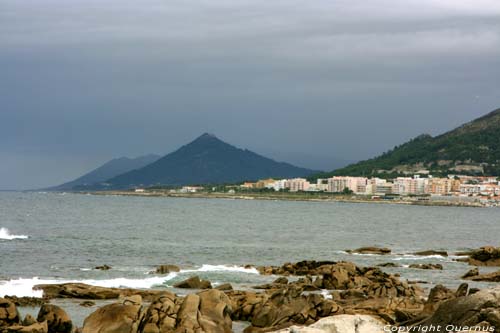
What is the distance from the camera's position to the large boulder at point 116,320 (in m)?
24.7

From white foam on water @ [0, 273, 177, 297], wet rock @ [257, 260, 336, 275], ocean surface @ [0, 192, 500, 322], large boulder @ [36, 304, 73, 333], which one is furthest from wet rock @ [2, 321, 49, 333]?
wet rock @ [257, 260, 336, 275]

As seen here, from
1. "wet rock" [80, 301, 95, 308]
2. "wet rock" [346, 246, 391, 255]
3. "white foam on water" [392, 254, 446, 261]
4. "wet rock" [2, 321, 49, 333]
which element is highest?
"wet rock" [2, 321, 49, 333]

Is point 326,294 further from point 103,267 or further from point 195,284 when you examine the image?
point 103,267

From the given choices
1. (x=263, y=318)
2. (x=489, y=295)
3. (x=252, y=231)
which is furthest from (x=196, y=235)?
(x=489, y=295)

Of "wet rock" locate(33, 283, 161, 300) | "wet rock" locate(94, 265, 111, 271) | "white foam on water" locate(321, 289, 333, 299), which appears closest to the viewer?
"wet rock" locate(33, 283, 161, 300)

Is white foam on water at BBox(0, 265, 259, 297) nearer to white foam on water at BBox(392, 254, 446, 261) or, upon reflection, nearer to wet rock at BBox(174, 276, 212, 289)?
wet rock at BBox(174, 276, 212, 289)

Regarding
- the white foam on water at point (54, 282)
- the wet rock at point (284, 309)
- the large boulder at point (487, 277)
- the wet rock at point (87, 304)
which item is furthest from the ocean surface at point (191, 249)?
the wet rock at point (284, 309)

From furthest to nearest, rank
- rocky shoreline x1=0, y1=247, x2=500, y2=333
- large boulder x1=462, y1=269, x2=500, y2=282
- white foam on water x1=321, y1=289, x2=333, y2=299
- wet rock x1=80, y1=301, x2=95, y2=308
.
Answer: large boulder x1=462, y1=269, x2=500, y2=282
white foam on water x1=321, y1=289, x2=333, y2=299
wet rock x1=80, y1=301, x2=95, y2=308
rocky shoreline x1=0, y1=247, x2=500, y2=333

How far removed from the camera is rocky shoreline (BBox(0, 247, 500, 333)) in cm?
1962

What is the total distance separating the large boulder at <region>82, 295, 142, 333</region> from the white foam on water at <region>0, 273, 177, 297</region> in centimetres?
1122

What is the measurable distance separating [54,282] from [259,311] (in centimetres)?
1545

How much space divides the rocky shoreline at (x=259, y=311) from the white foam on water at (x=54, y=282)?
0.95 m

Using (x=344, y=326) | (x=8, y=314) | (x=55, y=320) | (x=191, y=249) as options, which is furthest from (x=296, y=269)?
(x=344, y=326)

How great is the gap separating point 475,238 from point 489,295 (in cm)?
8368
